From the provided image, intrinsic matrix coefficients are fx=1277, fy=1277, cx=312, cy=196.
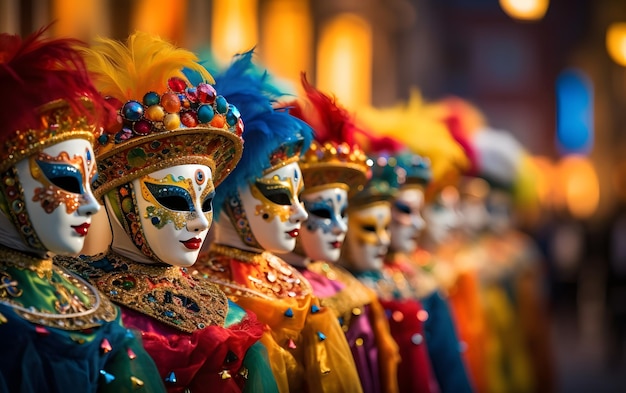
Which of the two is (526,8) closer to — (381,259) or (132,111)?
(381,259)

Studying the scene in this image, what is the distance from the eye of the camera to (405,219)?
729 centimetres

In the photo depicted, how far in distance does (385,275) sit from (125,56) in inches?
107

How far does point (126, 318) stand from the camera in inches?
173

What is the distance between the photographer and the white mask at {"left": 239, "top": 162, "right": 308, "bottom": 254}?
531 centimetres

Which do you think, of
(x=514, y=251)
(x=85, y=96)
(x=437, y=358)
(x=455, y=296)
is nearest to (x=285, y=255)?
(x=437, y=358)

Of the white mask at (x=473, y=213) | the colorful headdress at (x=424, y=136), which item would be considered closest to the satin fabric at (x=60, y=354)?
the colorful headdress at (x=424, y=136)

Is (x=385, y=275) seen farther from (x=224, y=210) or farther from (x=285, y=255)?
(x=224, y=210)

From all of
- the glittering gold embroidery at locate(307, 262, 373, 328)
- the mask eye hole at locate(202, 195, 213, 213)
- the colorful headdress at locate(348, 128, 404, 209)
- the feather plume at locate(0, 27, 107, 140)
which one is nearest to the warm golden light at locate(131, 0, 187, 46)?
the colorful headdress at locate(348, 128, 404, 209)

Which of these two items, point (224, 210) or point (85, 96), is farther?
point (224, 210)

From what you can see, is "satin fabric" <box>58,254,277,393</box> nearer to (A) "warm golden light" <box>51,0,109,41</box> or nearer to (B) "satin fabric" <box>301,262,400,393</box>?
(B) "satin fabric" <box>301,262,400,393</box>

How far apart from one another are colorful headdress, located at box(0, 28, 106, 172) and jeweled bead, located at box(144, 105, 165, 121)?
14.9 inches

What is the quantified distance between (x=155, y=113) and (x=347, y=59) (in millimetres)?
17624

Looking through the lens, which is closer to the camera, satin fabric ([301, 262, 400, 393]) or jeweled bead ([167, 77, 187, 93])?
jeweled bead ([167, 77, 187, 93])

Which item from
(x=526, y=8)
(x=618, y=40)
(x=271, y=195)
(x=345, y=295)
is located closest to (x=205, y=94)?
(x=271, y=195)
